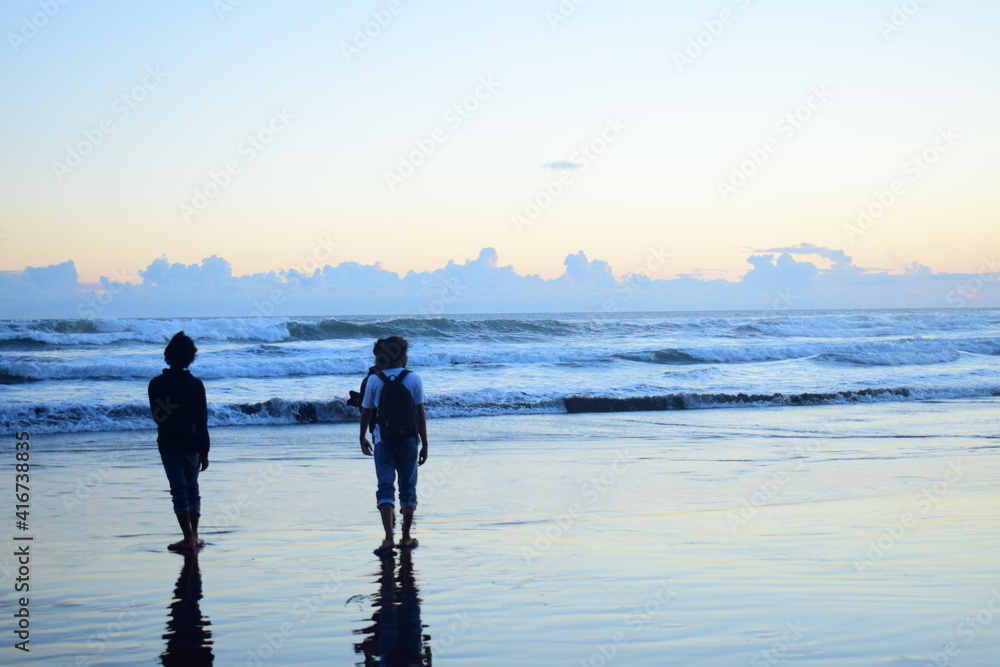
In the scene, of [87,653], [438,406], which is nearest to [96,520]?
[87,653]

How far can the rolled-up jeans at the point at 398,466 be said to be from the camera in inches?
268

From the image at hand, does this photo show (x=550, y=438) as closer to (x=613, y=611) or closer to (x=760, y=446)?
(x=760, y=446)

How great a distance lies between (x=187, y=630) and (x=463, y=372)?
21484 millimetres

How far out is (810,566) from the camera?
5.86 m

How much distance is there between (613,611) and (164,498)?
213 inches
